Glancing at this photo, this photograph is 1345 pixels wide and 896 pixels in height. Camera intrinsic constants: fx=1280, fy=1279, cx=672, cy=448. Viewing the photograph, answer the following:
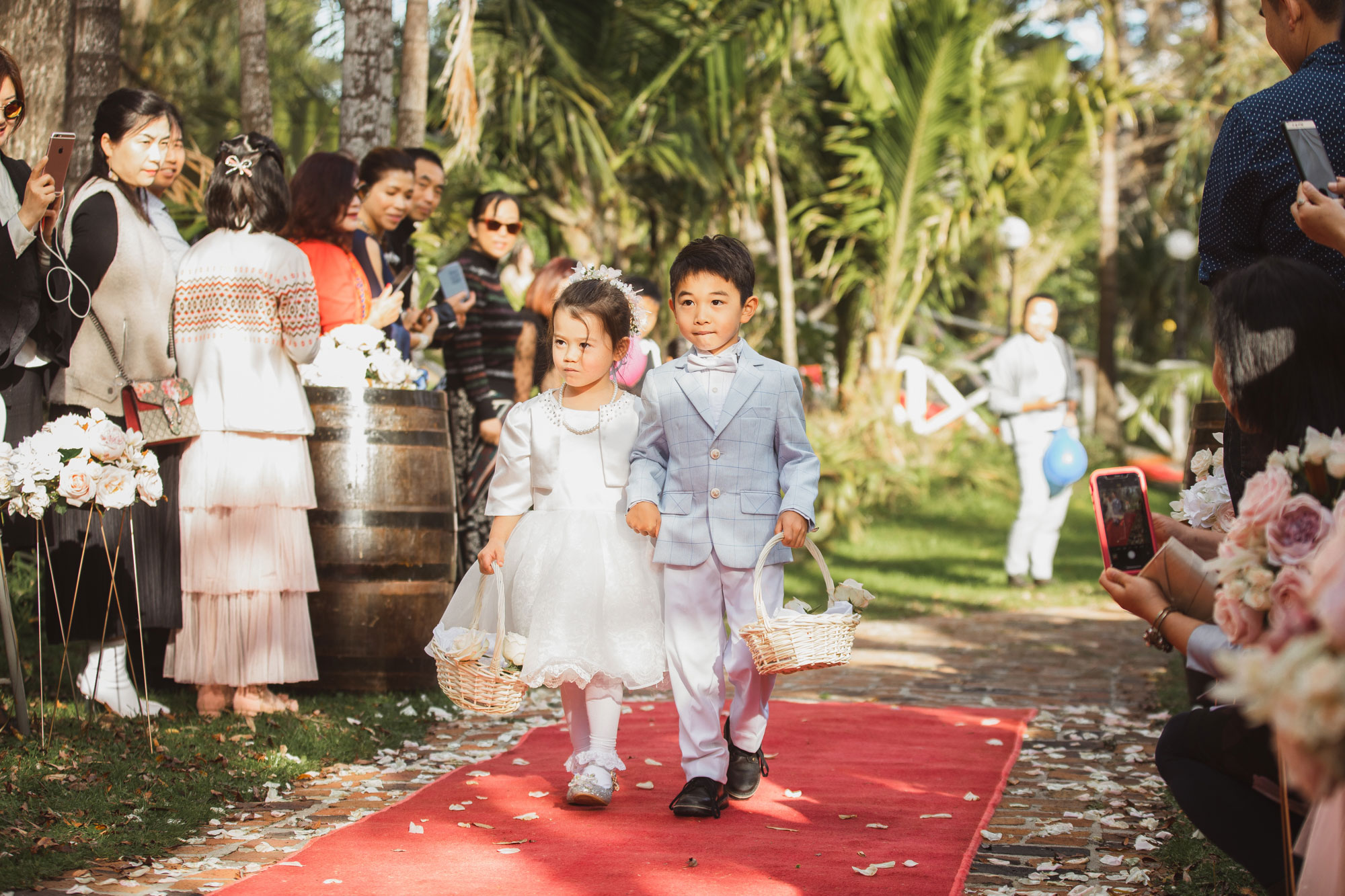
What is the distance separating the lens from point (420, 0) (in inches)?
294

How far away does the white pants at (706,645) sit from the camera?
12.6ft

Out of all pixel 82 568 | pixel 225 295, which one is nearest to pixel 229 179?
pixel 225 295

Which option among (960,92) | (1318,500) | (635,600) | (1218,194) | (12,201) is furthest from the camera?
(960,92)

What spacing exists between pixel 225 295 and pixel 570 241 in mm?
6965

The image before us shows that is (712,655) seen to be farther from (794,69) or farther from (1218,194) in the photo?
(794,69)

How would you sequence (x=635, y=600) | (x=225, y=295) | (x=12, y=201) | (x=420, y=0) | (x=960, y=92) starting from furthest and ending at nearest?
(x=960, y=92), (x=420, y=0), (x=225, y=295), (x=12, y=201), (x=635, y=600)

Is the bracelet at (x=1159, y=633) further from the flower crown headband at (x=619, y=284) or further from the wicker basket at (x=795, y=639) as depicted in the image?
the flower crown headband at (x=619, y=284)

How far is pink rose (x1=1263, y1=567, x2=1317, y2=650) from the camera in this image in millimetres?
1663

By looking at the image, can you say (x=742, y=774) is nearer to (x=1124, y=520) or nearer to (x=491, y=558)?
(x=491, y=558)

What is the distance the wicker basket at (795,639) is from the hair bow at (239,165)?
8.08ft

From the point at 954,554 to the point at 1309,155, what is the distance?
860cm

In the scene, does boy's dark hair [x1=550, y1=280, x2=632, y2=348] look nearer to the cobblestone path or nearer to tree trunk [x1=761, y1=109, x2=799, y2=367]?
the cobblestone path

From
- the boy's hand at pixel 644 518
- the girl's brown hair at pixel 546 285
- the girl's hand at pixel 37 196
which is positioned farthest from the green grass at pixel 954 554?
the girl's hand at pixel 37 196

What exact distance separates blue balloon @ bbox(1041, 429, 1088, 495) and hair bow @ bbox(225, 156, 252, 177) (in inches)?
227
